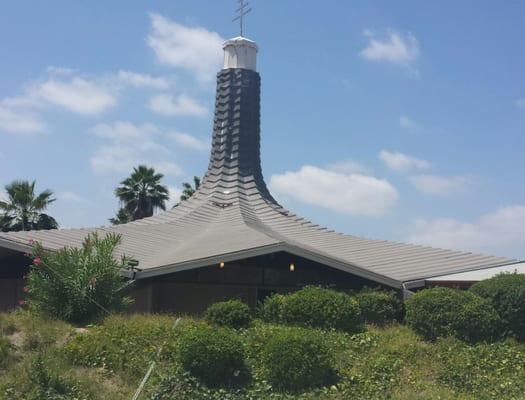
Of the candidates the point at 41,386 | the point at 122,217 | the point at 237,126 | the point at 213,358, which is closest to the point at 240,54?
the point at 237,126

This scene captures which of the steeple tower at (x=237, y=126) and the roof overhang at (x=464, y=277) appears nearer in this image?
the roof overhang at (x=464, y=277)

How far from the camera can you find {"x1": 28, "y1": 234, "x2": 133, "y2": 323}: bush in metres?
13.6

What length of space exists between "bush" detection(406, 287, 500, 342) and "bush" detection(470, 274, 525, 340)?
27 centimetres

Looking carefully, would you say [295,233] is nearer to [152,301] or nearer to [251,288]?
[251,288]

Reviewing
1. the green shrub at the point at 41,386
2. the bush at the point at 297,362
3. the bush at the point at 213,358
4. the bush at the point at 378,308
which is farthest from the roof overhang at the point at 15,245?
the bush at the point at 378,308

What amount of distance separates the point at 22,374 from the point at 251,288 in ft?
30.6

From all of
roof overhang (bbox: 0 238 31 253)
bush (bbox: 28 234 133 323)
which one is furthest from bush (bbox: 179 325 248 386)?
roof overhang (bbox: 0 238 31 253)

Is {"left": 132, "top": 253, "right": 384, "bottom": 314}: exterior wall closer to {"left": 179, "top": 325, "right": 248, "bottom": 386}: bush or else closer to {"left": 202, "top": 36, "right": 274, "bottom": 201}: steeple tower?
{"left": 179, "top": 325, "right": 248, "bottom": 386}: bush

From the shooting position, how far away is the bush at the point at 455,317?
12898 millimetres

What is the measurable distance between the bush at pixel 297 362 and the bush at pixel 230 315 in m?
2.42

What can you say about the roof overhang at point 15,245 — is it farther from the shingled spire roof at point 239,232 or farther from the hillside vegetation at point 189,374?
the hillside vegetation at point 189,374

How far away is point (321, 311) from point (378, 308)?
6.92ft

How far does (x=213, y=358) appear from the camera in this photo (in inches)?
420

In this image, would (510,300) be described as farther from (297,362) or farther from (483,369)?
(297,362)
